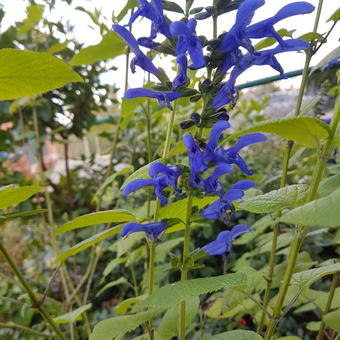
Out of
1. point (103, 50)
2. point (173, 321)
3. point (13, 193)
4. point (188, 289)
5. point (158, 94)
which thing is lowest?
point (173, 321)

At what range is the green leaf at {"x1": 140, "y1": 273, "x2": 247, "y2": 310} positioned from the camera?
439 millimetres

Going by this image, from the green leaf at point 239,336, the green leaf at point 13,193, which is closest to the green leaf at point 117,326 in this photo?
the green leaf at point 239,336

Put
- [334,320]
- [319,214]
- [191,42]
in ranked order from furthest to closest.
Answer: [334,320]
[191,42]
[319,214]

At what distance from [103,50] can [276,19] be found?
415 mm

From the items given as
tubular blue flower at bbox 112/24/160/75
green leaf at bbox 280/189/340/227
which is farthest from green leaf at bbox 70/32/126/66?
green leaf at bbox 280/189/340/227

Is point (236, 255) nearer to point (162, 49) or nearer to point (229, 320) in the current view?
point (229, 320)

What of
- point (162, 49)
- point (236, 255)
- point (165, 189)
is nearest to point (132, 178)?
point (165, 189)

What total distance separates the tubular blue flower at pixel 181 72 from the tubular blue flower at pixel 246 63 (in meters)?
0.05

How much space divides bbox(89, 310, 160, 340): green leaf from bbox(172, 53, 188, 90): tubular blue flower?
34 cm

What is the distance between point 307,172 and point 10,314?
4.85 ft

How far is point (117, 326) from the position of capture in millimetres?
582

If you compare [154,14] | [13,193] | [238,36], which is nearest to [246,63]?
[238,36]

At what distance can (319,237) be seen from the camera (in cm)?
161

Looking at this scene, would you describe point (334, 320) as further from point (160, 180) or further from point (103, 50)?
point (103, 50)
